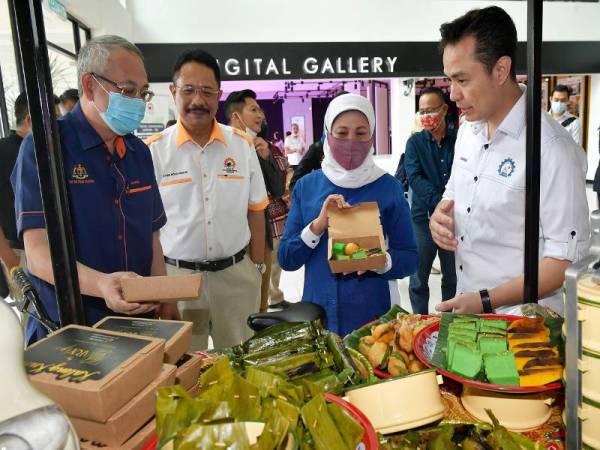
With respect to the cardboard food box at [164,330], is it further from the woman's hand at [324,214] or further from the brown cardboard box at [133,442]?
the woman's hand at [324,214]

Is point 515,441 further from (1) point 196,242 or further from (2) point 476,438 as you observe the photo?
(1) point 196,242

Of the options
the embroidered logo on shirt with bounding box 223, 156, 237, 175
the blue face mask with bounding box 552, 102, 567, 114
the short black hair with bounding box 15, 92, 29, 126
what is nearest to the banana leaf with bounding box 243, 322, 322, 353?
the embroidered logo on shirt with bounding box 223, 156, 237, 175

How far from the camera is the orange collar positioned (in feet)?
8.79

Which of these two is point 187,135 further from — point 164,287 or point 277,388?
point 277,388

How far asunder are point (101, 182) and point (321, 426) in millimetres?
1428

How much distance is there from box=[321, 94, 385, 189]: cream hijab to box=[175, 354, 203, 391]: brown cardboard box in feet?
4.39

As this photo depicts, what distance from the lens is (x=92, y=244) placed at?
177 centimetres

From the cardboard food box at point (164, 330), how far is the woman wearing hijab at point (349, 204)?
1.07m

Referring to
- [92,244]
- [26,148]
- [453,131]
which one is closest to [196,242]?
[92,244]

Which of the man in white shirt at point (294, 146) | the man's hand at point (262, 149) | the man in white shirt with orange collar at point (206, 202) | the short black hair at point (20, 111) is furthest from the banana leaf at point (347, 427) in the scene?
the man in white shirt at point (294, 146)

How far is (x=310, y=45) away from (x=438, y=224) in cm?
596

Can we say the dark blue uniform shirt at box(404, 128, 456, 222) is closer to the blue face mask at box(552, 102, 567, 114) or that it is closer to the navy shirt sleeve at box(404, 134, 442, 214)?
the navy shirt sleeve at box(404, 134, 442, 214)

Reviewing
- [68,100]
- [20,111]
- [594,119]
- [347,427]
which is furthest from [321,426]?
[594,119]

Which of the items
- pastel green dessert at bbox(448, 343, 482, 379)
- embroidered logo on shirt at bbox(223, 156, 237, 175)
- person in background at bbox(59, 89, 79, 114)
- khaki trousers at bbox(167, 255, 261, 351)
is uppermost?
person in background at bbox(59, 89, 79, 114)
